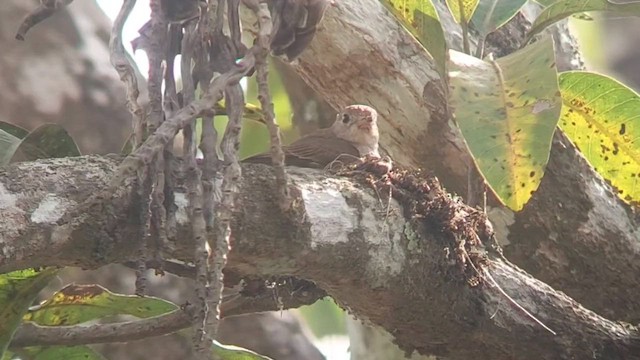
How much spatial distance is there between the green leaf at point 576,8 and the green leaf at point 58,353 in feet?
3.26

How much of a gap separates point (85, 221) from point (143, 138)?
0.42 ft

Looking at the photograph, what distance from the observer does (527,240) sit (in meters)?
1.90

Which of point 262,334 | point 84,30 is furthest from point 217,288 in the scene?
point 84,30

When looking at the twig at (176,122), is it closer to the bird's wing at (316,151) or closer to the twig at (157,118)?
the twig at (157,118)

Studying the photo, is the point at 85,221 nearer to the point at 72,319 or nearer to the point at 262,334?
the point at 72,319

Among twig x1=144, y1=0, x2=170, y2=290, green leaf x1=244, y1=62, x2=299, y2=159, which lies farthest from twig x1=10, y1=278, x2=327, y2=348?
green leaf x1=244, y1=62, x2=299, y2=159

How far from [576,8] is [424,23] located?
0.92 feet

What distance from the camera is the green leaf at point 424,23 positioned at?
170 cm

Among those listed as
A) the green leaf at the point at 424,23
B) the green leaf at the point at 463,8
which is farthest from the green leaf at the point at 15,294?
the green leaf at the point at 463,8

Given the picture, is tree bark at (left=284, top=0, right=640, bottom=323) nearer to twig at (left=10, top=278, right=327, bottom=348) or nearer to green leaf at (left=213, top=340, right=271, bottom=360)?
twig at (left=10, top=278, right=327, bottom=348)

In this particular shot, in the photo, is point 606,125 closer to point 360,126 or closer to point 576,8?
point 576,8

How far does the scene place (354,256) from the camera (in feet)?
4.77

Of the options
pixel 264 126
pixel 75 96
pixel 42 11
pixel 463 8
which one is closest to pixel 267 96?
pixel 42 11

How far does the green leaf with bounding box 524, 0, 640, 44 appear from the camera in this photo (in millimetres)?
1774
